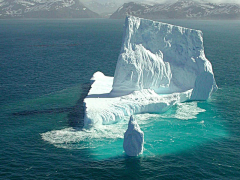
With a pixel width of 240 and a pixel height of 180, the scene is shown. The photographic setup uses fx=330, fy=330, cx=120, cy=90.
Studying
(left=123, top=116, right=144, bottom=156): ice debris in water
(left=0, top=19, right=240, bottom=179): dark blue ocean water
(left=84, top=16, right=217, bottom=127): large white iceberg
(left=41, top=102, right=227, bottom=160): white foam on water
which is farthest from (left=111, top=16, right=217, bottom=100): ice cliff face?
(left=123, top=116, right=144, bottom=156): ice debris in water

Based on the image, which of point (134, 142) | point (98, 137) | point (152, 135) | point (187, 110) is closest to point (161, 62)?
point (187, 110)

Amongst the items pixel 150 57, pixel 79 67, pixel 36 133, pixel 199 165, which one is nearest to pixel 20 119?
pixel 36 133

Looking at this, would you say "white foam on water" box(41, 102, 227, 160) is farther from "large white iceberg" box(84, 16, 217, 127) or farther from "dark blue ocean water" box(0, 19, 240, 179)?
"large white iceberg" box(84, 16, 217, 127)

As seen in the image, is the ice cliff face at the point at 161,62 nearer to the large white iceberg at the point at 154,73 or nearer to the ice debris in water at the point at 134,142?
the large white iceberg at the point at 154,73

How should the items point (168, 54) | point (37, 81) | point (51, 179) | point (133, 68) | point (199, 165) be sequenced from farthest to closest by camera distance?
point (37, 81) < point (168, 54) < point (133, 68) < point (199, 165) < point (51, 179)

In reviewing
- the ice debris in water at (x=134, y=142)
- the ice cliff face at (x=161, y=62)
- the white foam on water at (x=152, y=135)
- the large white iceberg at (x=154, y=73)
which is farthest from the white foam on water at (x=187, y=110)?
the ice debris in water at (x=134, y=142)

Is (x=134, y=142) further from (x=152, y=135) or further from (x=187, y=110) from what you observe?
(x=187, y=110)

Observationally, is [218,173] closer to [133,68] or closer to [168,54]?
[133,68]
